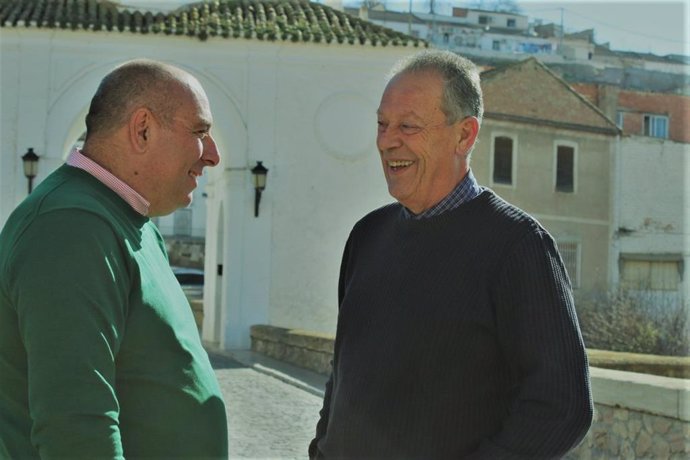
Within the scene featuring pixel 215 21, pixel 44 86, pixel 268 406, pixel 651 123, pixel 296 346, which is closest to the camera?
pixel 268 406

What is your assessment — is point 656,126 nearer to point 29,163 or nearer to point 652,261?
point 652,261

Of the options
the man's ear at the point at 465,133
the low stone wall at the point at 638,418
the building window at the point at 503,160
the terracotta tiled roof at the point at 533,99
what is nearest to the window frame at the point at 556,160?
the terracotta tiled roof at the point at 533,99

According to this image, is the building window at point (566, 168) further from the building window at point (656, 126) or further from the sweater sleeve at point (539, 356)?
the sweater sleeve at point (539, 356)

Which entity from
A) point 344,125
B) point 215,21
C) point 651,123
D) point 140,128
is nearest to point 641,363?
point 140,128

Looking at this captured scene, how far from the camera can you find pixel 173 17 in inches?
763

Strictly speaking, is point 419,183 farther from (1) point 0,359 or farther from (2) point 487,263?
(1) point 0,359

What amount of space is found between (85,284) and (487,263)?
1.09 metres

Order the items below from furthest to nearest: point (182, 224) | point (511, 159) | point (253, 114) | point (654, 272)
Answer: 1. point (182, 224)
2. point (654, 272)
3. point (511, 159)
4. point (253, 114)

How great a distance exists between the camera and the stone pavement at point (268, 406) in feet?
28.7

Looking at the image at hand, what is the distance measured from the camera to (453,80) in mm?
3258

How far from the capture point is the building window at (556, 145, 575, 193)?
3538 centimetres

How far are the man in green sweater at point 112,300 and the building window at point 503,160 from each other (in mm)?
31266

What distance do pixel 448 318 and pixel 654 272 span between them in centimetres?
3493

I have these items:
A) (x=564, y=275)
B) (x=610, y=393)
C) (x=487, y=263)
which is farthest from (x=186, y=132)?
(x=610, y=393)
